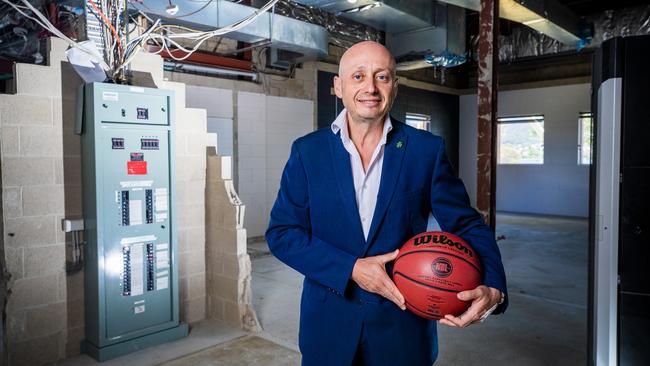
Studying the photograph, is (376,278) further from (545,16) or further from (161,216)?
(545,16)

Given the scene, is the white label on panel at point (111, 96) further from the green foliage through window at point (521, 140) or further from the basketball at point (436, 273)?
the green foliage through window at point (521, 140)

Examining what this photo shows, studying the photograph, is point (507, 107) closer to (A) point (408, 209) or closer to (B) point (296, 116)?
(B) point (296, 116)

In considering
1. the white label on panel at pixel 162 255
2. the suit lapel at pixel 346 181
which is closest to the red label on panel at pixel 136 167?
the white label on panel at pixel 162 255

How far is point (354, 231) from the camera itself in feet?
4.76

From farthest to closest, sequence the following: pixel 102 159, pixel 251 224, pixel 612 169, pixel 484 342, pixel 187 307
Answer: pixel 251 224, pixel 187 307, pixel 484 342, pixel 102 159, pixel 612 169

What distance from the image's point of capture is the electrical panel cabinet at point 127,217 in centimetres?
309

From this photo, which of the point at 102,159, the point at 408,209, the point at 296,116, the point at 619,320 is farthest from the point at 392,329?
the point at 296,116

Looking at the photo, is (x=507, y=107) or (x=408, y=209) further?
(x=507, y=107)

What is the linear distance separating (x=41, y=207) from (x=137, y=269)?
0.71m

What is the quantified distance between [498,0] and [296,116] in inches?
144

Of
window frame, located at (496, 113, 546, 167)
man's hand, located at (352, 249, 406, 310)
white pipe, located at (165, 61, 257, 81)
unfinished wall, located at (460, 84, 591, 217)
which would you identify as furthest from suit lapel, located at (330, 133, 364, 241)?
unfinished wall, located at (460, 84, 591, 217)

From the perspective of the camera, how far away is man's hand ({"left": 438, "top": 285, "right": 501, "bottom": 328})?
128 cm

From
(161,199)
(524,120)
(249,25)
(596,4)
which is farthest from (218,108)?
(524,120)

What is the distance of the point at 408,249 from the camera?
1.43 metres
